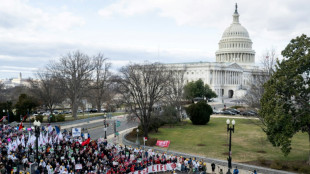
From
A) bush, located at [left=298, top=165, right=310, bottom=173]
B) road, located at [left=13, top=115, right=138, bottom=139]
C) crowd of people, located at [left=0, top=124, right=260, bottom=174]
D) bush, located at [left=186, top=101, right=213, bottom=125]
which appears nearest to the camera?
crowd of people, located at [left=0, top=124, right=260, bottom=174]

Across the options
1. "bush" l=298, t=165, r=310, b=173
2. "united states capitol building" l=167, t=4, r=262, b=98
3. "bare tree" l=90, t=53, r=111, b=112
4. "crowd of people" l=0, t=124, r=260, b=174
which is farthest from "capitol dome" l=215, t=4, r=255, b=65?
"crowd of people" l=0, t=124, r=260, b=174

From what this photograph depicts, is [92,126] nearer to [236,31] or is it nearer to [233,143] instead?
[233,143]

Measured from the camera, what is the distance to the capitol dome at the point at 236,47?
144625mm

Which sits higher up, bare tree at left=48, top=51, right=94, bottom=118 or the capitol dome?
the capitol dome

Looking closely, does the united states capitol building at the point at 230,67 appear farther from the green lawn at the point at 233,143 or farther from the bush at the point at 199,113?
the green lawn at the point at 233,143

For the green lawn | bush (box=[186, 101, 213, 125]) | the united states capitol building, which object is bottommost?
the green lawn

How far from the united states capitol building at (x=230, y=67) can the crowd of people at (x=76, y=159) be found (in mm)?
82166

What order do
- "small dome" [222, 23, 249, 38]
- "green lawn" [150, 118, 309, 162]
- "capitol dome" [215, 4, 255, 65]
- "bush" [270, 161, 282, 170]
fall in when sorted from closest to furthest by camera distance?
"bush" [270, 161, 282, 170]
"green lawn" [150, 118, 309, 162]
"capitol dome" [215, 4, 255, 65]
"small dome" [222, 23, 249, 38]

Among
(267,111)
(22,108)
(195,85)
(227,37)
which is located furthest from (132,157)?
(227,37)

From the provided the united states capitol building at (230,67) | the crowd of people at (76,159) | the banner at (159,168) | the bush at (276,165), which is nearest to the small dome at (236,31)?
the united states capitol building at (230,67)

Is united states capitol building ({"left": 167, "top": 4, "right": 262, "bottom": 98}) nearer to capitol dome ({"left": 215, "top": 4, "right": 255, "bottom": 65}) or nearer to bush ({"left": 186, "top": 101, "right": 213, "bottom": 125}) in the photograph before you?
capitol dome ({"left": 215, "top": 4, "right": 255, "bottom": 65})

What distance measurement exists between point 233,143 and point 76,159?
18.5 m

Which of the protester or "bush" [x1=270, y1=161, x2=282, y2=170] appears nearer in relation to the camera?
the protester

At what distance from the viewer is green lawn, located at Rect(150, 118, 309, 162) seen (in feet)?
85.0
